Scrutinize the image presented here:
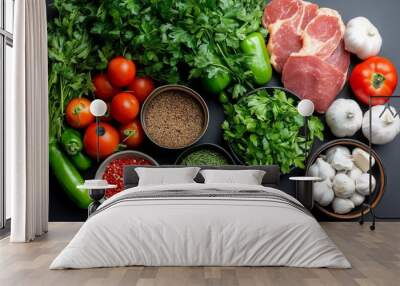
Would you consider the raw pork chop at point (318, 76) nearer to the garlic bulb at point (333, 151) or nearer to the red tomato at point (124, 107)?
the garlic bulb at point (333, 151)

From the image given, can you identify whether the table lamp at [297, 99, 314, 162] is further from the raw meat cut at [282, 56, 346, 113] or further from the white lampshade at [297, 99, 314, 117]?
the raw meat cut at [282, 56, 346, 113]

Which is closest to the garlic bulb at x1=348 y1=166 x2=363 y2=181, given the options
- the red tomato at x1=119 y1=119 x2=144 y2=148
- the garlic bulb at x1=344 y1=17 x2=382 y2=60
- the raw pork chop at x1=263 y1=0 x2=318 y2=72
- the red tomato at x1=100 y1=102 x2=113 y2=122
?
the garlic bulb at x1=344 y1=17 x2=382 y2=60

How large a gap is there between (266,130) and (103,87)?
74.9 inches

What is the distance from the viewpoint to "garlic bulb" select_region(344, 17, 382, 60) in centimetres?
650

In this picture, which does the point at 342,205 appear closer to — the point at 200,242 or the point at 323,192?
the point at 323,192

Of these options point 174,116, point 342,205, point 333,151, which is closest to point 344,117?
point 333,151

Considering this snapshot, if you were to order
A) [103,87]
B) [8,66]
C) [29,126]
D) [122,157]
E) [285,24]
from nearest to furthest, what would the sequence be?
[29,126], [8,66], [122,157], [103,87], [285,24]

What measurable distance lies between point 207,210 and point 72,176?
263cm

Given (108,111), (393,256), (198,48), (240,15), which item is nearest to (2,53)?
(108,111)

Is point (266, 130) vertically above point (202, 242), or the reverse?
point (266, 130)

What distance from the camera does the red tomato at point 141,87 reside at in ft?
21.4

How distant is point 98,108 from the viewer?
6.11m

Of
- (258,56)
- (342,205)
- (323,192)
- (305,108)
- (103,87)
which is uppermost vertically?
(258,56)

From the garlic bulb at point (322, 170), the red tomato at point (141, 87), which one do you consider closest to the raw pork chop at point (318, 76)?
the garlic bulb at point (322, 170)
